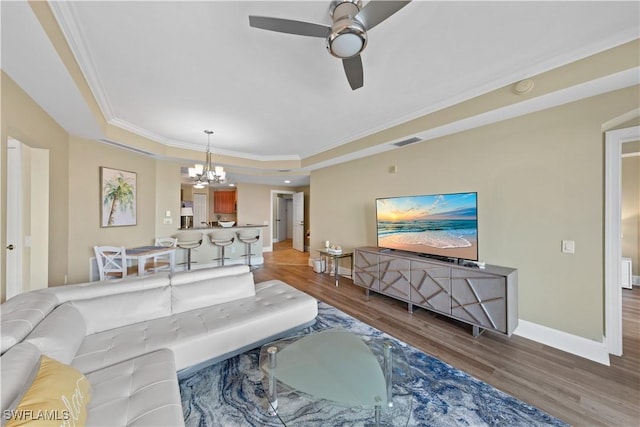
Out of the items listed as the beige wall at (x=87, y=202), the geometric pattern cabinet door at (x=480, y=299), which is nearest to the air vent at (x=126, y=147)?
the beige wall at (x=87, y=202)

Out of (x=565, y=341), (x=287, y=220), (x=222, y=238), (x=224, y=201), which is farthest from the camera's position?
(x=287, y=220)

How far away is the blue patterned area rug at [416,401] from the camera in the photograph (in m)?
1.55

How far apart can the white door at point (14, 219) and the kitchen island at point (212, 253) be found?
2.58 m

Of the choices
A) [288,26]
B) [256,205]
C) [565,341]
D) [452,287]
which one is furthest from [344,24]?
[256,205]

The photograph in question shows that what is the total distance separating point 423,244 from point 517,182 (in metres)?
1.29

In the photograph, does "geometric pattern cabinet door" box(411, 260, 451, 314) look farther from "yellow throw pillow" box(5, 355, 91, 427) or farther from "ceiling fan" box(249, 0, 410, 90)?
"yellow throw pillow" box(5, 355, 91, 427)

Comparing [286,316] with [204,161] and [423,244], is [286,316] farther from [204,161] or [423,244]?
[204,161]

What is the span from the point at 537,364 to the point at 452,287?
91 centimetres

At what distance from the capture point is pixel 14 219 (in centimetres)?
240

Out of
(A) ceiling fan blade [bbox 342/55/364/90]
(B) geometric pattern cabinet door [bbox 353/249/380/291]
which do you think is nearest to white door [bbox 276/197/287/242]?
(B) geometric pattern cabinet door [bbox 353/249/380/291]

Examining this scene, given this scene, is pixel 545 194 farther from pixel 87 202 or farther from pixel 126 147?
pixel 87 202

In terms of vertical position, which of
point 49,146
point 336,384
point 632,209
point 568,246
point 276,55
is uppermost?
point 276,55

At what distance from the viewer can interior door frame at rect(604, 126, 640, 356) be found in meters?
2.15

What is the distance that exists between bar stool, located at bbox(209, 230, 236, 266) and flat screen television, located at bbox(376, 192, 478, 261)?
3551mm
